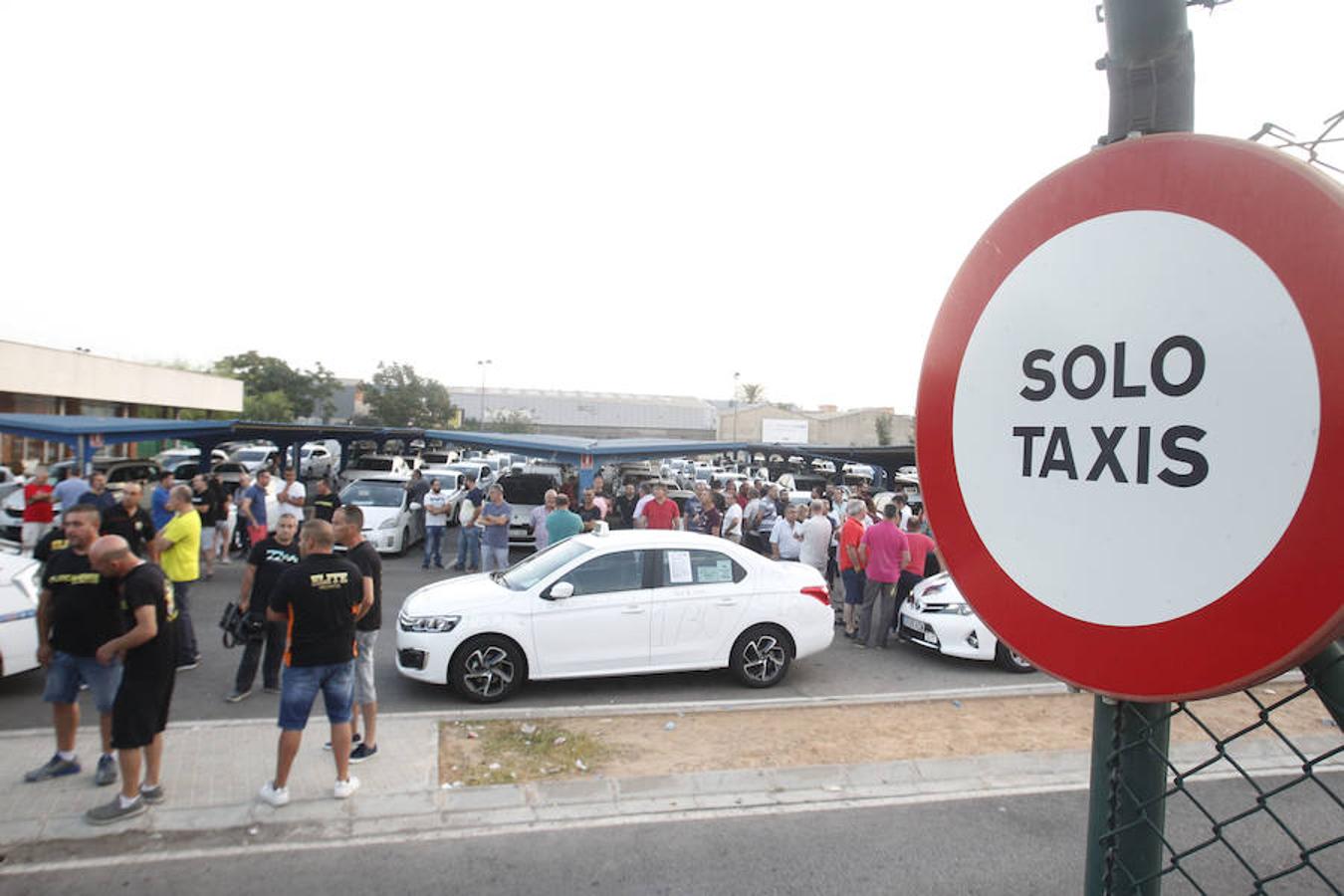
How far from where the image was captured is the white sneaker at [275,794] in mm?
5727

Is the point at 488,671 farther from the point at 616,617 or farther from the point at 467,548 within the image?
the point at 467,548

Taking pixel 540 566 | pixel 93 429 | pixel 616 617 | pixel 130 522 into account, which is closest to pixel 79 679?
pixel 540 566

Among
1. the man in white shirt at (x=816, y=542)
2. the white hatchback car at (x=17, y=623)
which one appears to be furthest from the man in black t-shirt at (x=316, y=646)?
the man in white shirt at (x=816, y=542)

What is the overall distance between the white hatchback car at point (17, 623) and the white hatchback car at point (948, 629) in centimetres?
961

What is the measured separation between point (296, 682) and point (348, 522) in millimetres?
1439

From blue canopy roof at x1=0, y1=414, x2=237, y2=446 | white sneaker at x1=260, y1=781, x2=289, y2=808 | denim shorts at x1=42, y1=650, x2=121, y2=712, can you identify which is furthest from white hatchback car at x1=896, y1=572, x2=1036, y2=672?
blue canopy roof at x1=0, y1=414, x2=237, y2=446

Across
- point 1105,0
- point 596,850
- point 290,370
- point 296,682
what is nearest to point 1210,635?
point 1105,0

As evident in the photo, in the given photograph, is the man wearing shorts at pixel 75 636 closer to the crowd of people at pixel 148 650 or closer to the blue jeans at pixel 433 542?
the crowd of people at pixel 148 650

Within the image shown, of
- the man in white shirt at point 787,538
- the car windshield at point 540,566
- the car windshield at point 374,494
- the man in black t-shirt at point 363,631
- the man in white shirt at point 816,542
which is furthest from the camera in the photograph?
the car windshield at point 374,494

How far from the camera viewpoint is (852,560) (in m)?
11.1

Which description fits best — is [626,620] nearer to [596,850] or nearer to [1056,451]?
[596,850]

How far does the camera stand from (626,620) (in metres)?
8.62

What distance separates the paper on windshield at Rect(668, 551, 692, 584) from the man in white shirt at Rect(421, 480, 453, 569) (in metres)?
7.83

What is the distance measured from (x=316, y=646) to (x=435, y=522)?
1020 centimetres
